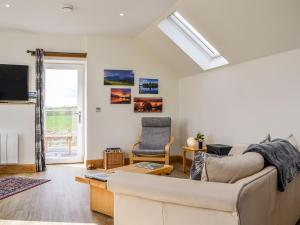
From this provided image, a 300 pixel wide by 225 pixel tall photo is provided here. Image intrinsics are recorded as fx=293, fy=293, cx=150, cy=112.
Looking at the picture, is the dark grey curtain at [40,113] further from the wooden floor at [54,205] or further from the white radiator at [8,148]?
the wooden floor at [54,205]

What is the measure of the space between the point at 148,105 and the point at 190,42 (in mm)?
1563

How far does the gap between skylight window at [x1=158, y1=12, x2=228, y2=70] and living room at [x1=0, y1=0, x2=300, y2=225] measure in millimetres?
18

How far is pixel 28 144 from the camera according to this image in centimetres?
524

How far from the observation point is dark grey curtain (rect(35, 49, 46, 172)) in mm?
5254

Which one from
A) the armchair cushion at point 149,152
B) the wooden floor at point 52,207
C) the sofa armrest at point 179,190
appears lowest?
the wooden floor at point 52,207

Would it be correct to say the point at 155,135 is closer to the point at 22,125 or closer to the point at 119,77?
the point at 119,77

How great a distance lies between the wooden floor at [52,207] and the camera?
291 centimetres

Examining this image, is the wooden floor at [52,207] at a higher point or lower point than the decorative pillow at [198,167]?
lower

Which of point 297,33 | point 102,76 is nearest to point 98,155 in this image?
point 102,76

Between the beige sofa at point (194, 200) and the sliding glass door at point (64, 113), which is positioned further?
the sliding glass door at point (64, 113)

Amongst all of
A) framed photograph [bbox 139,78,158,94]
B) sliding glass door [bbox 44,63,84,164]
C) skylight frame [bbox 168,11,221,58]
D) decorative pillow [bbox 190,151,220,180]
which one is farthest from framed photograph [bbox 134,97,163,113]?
decorative pillow [bbox 190,151,220,180]

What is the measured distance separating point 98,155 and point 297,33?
3970 mm

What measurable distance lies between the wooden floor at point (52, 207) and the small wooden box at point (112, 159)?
96cm

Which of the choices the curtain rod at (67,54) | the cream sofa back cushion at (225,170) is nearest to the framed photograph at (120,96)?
the curtain rod at (67,54)
